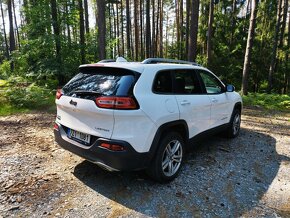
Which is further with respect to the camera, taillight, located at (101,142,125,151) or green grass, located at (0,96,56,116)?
green grass, located at (0,96,56,116)

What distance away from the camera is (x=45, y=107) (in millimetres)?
9305

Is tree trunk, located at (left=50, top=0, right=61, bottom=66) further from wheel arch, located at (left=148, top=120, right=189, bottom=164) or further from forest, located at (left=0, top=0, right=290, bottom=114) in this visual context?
wheel arch, located at (left=148, top=120, right=189, bottom=164)

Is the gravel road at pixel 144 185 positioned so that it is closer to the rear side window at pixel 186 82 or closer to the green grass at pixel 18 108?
the rear side window at pixel 186 82

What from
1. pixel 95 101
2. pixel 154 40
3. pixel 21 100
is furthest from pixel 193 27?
pixel 154 40

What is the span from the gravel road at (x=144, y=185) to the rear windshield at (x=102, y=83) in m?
1.44

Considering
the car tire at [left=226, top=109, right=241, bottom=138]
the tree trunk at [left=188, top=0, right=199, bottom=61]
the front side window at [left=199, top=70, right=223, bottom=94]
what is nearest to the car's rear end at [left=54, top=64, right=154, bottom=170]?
the front side window at [left=199, top=70, right=223, bottom=94]

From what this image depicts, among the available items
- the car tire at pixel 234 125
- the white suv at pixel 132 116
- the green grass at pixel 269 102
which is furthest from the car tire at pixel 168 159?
the green grass at pixel 269 102

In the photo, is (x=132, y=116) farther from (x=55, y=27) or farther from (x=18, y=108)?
(x=55, y=27)

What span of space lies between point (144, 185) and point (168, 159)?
55cm

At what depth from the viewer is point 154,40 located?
26844 mm

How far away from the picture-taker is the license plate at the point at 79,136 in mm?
3436

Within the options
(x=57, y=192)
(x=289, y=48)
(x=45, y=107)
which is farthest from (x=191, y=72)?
(x=289, y=48)

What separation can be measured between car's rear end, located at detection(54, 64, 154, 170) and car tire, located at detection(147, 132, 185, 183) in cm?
31

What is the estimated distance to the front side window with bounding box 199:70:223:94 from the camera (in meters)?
4.87
